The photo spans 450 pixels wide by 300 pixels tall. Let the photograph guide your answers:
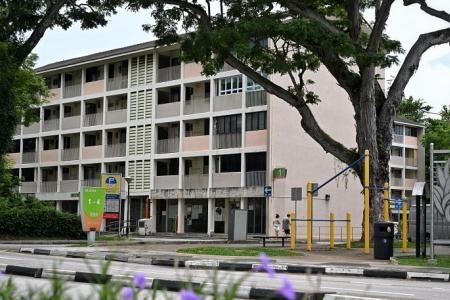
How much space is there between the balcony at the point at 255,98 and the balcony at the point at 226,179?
190 inches

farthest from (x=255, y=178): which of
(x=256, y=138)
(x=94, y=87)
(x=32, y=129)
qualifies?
(x=32, y=129)

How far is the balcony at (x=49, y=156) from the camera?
61.6m

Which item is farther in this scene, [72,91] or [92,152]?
[72,91]

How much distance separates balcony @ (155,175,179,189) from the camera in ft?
170

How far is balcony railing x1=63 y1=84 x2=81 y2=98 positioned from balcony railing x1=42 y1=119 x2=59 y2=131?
267 cm

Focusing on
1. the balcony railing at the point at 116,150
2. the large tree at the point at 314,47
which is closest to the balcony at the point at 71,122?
the balcony railing at the point at 116,150

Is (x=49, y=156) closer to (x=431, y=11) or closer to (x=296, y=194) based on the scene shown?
(x=296, y=194)

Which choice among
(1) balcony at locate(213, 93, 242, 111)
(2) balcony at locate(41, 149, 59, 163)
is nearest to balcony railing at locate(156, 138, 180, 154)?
(1) balcony at locate(213, 93, 242, 111)

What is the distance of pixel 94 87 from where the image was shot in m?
58.5

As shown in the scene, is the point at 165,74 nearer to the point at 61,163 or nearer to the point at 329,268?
the point at 61,163

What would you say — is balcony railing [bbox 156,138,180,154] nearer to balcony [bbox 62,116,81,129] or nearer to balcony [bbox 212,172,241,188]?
balcony [bbox 212,172,241,188]

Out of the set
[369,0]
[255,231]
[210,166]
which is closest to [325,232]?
[255,231]

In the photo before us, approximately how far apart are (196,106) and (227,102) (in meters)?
3.13

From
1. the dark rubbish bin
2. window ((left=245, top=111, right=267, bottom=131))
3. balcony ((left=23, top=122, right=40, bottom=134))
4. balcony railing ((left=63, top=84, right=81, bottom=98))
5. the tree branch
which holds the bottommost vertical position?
the dark rubbish bin
